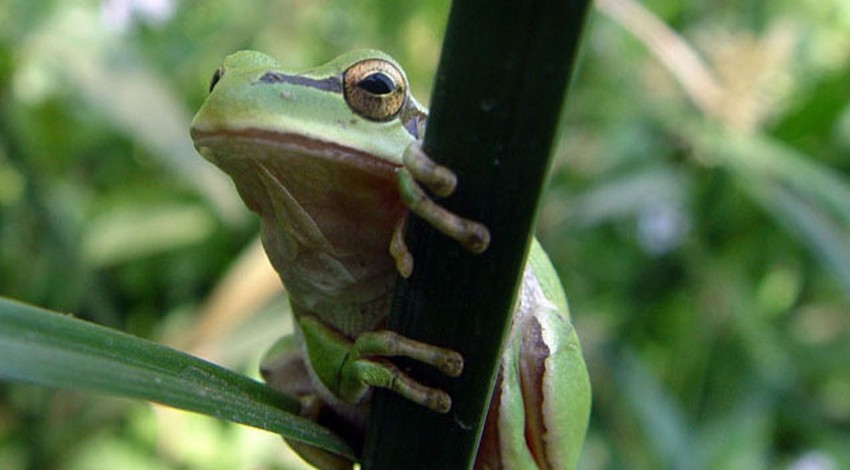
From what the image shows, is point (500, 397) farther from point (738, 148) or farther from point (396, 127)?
point (738, 148)

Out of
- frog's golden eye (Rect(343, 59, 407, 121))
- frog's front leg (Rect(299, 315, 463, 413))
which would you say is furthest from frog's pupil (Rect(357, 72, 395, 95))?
frog's front leg (Rect(299, 315, 463, 413))

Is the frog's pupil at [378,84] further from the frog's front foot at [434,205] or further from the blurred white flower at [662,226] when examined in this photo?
the blurred white flower at [662,226]

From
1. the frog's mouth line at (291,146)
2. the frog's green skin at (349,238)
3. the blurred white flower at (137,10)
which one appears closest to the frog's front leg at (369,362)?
the frog's green skin at (349,238)

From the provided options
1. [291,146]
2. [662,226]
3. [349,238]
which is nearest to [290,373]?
[349,238]

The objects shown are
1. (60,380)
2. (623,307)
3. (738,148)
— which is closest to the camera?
(60,380)

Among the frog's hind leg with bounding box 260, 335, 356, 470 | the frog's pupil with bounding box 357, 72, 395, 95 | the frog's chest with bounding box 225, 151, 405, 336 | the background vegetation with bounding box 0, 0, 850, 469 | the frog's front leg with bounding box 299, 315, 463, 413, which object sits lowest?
the frog's front leg with bounding box 299, 315, 463, 413

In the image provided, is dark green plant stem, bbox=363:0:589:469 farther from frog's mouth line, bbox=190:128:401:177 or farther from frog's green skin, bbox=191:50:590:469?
frog's mouth line, bbox=190:128:401:177

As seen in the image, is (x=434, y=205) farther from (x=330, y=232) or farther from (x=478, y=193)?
(x=330, y=232)

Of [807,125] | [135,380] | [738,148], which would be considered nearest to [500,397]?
[135,380]
